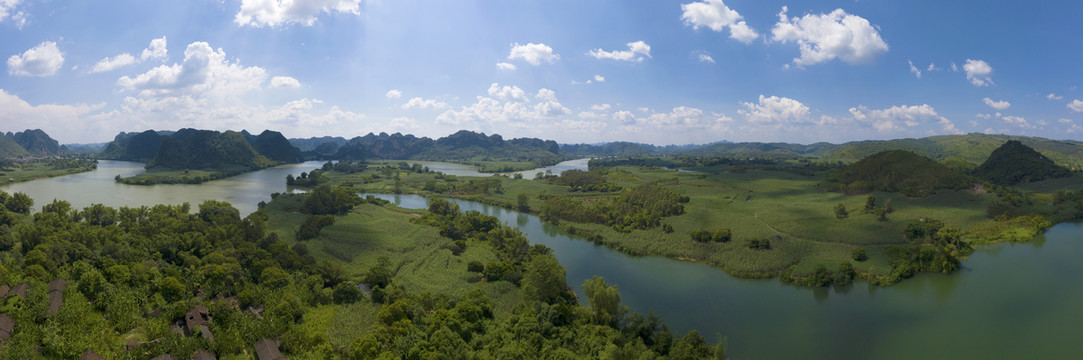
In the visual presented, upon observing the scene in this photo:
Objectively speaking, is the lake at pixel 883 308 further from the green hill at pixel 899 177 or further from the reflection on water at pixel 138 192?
the reflection on water at pixel 138 192

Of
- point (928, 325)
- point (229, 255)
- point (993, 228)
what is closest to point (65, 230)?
point (229, 255)

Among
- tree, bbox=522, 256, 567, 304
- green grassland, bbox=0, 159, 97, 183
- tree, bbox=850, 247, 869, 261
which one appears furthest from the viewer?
green grassland, bbox=0, 159, 97, 183

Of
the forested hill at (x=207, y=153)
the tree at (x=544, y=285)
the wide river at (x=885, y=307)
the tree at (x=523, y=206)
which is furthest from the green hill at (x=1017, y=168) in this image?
the forested hill at (x=207, y=153)

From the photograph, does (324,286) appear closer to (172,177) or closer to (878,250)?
(878,250)

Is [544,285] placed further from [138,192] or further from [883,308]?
[138,192]

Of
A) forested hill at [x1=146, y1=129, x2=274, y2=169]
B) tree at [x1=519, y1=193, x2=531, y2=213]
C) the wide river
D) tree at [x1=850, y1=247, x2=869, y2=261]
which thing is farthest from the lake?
forested hill at [x1=146, y1=129, x2=274, y2=169]

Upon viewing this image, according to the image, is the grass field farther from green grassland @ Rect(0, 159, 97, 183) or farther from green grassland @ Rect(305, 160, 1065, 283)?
green grassland @ Rect(0, 159, 97, 183)
